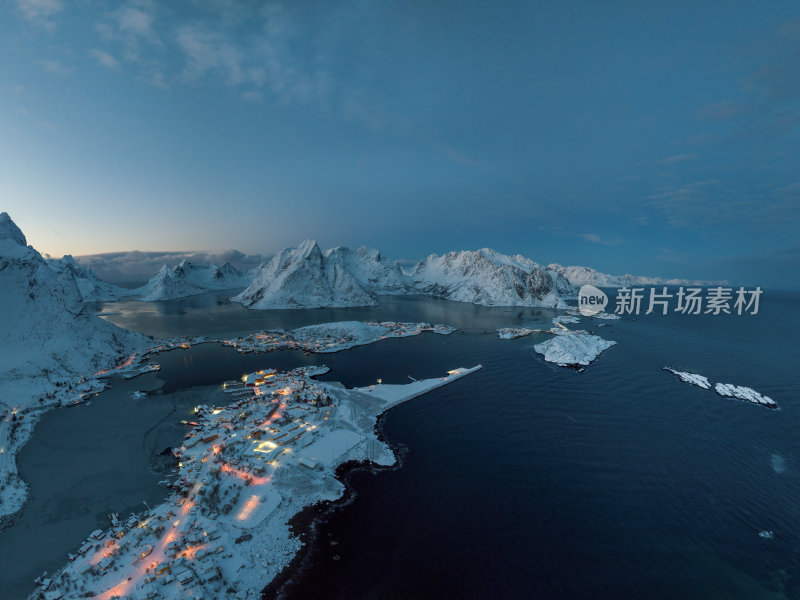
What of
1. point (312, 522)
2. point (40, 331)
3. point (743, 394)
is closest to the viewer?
point (312, 522)

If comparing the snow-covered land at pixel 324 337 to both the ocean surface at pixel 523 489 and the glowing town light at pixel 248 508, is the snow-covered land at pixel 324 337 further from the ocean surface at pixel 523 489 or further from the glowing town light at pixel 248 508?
the glowing town light at pixel 248 508

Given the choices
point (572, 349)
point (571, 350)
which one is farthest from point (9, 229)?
point (572, 349)

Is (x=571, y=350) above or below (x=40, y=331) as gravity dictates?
above

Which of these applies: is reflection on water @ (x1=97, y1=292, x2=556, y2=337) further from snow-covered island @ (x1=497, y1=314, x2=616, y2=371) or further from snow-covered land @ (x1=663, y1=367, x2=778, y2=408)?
snow-covered land @ (x1=663, y1=367, x2=778, y2=408)

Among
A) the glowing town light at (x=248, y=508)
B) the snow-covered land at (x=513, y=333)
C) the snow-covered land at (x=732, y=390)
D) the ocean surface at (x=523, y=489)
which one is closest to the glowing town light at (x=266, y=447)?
the glowing town light at (x=248, y=508)

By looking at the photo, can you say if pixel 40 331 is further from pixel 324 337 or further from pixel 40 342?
pixel 324 337

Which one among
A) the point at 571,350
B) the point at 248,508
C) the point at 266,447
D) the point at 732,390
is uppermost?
the point at 571,350
